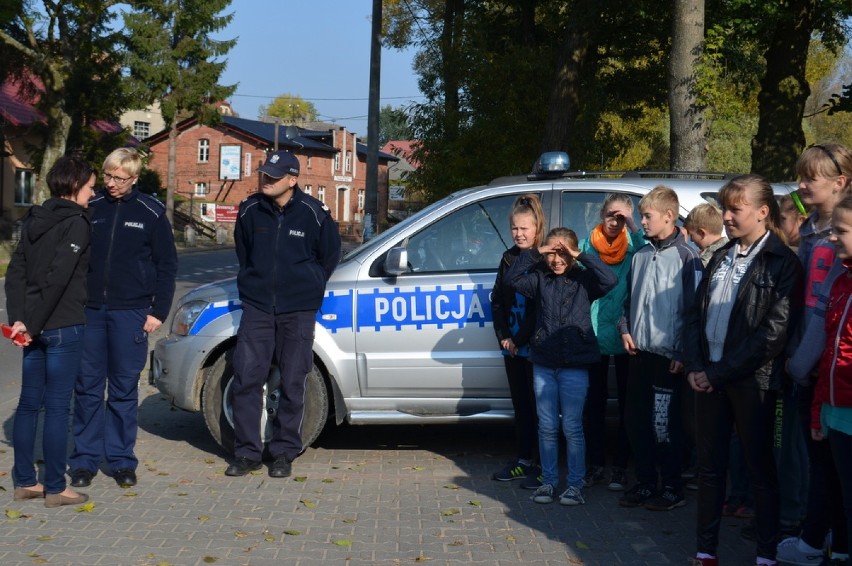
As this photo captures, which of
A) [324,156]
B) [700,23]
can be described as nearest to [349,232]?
[324,156]

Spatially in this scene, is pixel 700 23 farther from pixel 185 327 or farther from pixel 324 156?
pixel 324 156

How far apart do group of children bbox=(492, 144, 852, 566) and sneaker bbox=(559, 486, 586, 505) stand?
0.03ft

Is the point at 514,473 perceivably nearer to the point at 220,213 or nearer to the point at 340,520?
the point at 340,520

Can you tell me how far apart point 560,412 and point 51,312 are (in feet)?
9.72

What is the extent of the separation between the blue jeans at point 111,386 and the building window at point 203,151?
66.5 metres

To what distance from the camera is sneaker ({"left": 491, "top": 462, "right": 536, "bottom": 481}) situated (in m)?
6.59

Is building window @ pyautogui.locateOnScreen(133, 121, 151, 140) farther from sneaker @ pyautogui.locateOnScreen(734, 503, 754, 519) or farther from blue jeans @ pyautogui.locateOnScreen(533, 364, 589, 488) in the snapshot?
sneaker @ pyautogui.locateOnScreen(734, 503, 754, 519)

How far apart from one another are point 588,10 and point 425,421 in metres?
10.7

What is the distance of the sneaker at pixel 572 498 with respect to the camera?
19.9ft

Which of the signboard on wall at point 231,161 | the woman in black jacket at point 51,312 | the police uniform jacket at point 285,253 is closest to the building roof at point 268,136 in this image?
the signboard on wall at point 231,161

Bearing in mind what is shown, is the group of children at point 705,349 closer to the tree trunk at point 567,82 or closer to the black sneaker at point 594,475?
the black sneaker at point 594,475

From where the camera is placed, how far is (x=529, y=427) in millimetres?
6566

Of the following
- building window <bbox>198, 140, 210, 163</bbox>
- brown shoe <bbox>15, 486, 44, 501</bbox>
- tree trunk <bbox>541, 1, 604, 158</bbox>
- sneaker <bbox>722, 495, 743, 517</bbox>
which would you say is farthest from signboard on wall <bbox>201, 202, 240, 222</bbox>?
sneaker <bbox>722, 495, 743, 517</bbox>

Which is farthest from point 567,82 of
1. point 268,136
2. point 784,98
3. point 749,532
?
point 268,136
